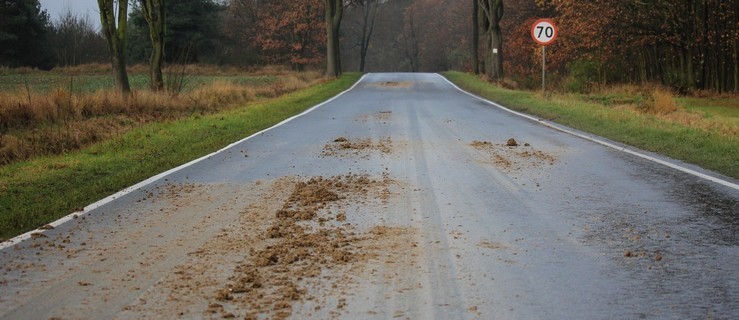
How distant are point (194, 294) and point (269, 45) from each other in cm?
7067

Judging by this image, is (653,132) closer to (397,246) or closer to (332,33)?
(397,246)

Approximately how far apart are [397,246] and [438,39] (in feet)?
336

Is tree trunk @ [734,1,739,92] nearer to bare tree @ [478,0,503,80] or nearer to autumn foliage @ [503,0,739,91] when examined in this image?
autumn foliage @ [503,0,739,91]

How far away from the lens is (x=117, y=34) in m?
25.6

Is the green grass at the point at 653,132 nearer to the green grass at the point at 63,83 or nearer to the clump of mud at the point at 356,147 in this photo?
the clump of mud at the point at 356,147

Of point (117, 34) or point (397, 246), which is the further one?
point (117, 34)

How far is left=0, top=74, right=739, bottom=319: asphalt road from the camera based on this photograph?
4.74 m

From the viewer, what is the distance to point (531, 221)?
7160 millimetres

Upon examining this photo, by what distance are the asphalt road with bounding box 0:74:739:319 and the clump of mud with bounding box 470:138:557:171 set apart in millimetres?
115

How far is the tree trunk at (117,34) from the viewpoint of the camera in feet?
82.8

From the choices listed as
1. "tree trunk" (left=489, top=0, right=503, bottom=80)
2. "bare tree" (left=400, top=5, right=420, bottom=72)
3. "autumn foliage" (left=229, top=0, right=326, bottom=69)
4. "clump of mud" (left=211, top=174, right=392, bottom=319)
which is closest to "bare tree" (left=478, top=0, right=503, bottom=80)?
"tree trunk" (left=489, top=0, right=503, bottom=80)

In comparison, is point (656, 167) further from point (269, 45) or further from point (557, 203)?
point (269, 45)

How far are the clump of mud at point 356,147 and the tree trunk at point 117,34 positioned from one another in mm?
13381

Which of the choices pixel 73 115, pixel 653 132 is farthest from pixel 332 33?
pixel 653 132
